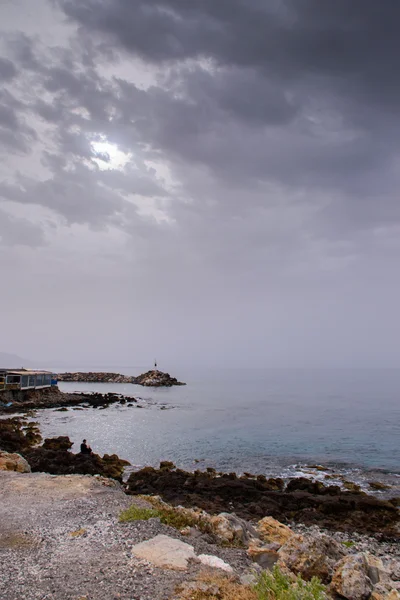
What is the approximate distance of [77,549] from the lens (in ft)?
34.6

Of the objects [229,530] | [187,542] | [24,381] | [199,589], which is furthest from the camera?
[24,381]

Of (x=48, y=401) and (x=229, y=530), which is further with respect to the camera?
(x=48, y=401)

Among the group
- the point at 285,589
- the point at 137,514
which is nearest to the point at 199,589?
the point at 285,589

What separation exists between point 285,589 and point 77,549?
6.14 m

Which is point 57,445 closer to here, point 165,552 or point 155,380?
point 165,552

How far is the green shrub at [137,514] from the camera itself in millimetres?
12883

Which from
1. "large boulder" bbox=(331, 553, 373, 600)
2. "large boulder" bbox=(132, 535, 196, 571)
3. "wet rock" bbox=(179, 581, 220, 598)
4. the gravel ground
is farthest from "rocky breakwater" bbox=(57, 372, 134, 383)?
"wet rock" bbox=(179, 581, 220, 598)

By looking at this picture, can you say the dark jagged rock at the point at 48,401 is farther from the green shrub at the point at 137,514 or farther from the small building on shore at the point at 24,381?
the green shrub at the point at 137,514

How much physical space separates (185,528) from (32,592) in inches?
226

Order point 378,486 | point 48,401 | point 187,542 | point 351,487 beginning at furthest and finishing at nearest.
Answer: point 48,401 → point 378,486 → point 351,487 → point 187,542

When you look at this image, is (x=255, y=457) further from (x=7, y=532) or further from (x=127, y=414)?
(x=127, y=414)

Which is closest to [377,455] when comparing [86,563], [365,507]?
[365,507]

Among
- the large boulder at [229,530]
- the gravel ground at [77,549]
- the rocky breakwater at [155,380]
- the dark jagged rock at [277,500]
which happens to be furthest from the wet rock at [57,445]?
the rocky breakwater at [155,380]

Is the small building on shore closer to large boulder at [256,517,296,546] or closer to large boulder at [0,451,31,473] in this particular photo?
large boulder at [0,451,31,473]
